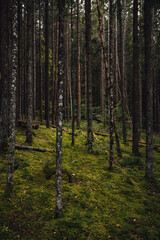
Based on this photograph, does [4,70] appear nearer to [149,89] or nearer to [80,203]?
[80,203]

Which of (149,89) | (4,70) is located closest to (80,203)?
(149,89)

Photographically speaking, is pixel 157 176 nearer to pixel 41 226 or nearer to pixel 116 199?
pixel 116 199

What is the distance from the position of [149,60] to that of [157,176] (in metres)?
6.31

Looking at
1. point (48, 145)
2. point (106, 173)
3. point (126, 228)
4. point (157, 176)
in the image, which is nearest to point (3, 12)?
point (48, 145)

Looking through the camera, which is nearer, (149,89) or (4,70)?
(4,70)

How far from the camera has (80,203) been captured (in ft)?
16.4

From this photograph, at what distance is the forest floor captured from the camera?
3.88 meters

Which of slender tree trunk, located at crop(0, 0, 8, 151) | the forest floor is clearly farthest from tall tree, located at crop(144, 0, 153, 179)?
slender tree trunk, located at crop(0, 0, 8, 151)

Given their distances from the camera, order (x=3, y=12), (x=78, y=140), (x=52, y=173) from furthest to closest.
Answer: (x=78, y=140)
(x=3, y=12)
(x=52, y=173)

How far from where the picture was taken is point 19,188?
16.5ft

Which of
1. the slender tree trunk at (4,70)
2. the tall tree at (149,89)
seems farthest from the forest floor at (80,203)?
the tall tree at (149,89)

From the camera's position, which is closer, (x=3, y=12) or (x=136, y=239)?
(x=136, y=239)

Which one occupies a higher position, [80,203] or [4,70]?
[4,70]

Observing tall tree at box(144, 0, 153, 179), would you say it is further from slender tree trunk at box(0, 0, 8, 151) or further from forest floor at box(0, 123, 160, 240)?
slender tree trunk at box(0, 0, 8, 151)
